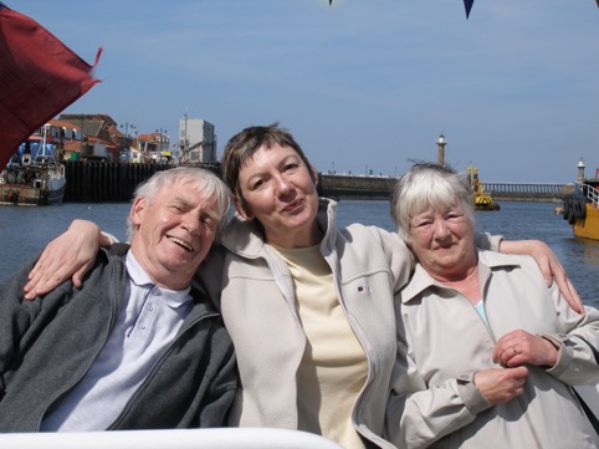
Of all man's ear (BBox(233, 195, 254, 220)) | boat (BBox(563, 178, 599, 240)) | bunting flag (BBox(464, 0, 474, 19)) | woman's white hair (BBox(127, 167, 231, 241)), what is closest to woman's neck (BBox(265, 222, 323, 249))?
man's ear (BBox(233, 195, 254, 220))

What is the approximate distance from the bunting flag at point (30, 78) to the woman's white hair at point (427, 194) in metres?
1.40

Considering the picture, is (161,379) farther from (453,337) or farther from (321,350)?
(453,337)

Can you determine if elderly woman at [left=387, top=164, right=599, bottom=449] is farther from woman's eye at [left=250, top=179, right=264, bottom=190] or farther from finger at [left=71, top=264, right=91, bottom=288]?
finger at [left=71, top=264, right=91, bottom=288]

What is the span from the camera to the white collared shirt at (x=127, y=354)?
2518 mm

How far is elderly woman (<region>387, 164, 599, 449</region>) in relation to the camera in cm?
273

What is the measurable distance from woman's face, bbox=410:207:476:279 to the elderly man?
0.75m

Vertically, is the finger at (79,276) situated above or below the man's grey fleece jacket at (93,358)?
above

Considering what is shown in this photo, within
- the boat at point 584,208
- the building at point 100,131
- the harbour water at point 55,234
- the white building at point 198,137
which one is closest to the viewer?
the harbour water at point 55,234

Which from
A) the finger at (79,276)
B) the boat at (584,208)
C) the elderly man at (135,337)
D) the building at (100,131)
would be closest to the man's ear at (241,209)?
the elderly man at (135,337)

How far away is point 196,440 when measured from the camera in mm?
1540

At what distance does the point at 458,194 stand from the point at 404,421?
33.6 inches

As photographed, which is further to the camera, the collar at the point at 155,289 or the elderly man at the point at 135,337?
the collar at the point at 155,289

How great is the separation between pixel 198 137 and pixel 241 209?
315 ft

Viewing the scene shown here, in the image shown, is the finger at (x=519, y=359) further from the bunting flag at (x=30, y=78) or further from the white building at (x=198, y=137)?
the white building at (x=198, y=137)
